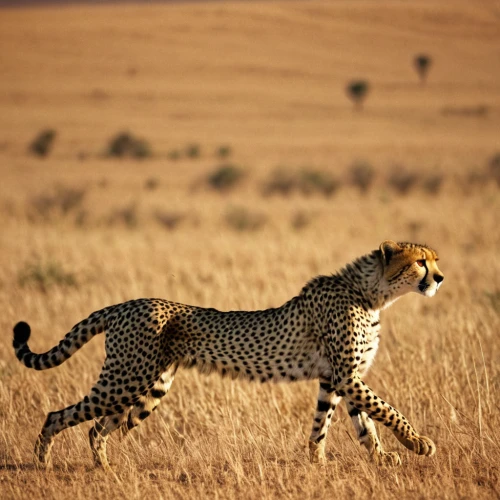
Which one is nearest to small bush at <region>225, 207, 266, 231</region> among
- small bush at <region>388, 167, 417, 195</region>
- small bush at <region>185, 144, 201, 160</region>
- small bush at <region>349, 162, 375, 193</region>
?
small bush at <region>388, 167, 417, 195</region>

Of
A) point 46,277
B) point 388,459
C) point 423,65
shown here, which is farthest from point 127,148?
point 423,65

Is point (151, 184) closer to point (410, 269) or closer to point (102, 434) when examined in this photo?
point (102, 434)

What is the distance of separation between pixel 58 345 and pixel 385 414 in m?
1.51

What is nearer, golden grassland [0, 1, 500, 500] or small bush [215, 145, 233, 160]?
golden grassland [0, 1, 500, 500]

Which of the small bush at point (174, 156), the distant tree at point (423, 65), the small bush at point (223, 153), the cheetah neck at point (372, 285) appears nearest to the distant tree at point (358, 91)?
the distant tree at point (423, 65)

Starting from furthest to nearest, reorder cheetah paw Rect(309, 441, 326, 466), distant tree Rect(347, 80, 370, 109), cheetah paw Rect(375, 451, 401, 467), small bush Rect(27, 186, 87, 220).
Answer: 1. distant tree Rect(347, 80, 370, 109)
2. small bush Rect(27, 186, 87, 220)
3. cheetah paw Rect(309, 441, 326, 466)
4. cheetah paw Rect(375, 451, 401, 467)

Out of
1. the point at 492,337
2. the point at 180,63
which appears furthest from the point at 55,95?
the point at 492,337

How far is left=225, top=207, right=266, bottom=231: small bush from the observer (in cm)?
1260

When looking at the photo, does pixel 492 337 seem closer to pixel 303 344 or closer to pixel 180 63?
pixel 303 344

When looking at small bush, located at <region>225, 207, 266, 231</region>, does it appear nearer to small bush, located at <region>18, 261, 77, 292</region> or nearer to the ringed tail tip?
small bush, located at <region>18, 261, 77, 292</region>

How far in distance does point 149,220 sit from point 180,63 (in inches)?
1976

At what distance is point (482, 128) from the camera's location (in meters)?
39.9

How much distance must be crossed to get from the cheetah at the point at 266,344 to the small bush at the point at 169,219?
8.89 m

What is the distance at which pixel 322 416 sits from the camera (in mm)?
3961
